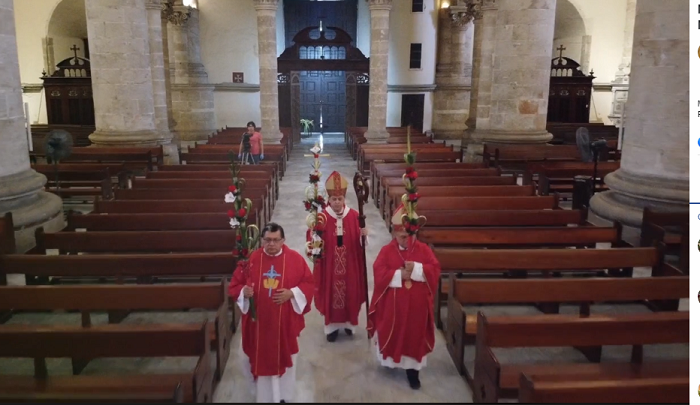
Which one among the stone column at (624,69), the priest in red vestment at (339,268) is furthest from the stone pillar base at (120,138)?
the stone column at (624,69)

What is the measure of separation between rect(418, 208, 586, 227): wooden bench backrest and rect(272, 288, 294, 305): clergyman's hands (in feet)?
11.4

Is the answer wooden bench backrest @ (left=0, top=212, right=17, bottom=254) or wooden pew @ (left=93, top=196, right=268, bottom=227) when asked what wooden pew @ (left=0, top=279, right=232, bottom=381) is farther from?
wooden pew @ (left=93, top=196, right=268, bottom=227)

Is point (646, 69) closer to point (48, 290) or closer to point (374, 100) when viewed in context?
point (48, 290)

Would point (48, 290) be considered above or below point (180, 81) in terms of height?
below

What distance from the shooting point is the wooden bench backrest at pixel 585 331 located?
3.94 metres

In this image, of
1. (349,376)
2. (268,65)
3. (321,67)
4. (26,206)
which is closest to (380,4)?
(268,65)

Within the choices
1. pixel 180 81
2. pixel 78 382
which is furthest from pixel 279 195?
pixel 180 81

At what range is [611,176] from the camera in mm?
7629

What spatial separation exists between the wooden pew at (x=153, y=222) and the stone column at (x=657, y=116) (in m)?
5.30

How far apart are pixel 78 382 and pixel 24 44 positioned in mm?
20523

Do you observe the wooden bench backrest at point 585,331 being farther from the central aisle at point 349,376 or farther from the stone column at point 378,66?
the stone column at point 378,66

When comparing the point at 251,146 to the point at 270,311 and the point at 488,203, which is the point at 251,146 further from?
the point at 270,311

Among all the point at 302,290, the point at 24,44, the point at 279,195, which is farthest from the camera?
the point at 24,44

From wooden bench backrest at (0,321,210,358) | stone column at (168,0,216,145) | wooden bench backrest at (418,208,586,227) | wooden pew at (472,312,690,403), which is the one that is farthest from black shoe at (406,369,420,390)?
stone column at (168,0,216,145)
